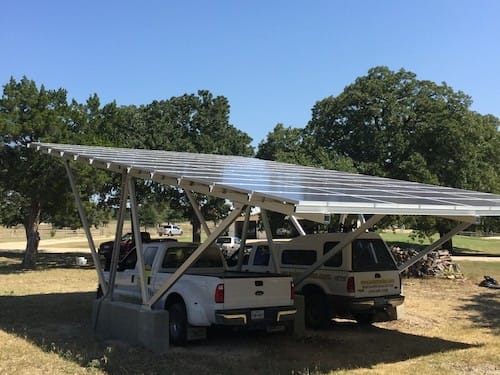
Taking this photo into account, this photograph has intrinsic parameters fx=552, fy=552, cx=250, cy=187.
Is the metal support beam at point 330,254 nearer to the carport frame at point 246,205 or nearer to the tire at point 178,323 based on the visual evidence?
the carport frame at point 246,205

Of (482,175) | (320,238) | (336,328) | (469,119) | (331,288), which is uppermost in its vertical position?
(469,119)

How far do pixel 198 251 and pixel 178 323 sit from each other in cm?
156

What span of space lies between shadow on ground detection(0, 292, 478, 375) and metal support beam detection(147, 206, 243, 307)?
920 mm

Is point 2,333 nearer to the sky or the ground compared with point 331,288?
nearer to the ground

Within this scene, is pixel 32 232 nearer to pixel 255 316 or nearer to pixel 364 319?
pixel 364 319

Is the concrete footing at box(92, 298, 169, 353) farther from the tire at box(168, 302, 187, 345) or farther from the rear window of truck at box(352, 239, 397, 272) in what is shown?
the rear window of truck at box(352, 239, 397, 272)

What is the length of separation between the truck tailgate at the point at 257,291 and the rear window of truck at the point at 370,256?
231 cm

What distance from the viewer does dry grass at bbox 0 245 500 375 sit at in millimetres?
→ 7832

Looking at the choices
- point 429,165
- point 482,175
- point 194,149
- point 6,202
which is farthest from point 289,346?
point 482,175

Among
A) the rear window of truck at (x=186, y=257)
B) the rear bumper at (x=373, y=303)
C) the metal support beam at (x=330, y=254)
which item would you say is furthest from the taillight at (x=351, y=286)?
the rear window of truck at (x=186, y=257)

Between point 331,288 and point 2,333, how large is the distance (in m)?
6.35

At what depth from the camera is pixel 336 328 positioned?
11.5m

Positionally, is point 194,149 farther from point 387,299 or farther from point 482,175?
point 387,299

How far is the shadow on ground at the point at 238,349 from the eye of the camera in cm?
789
